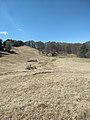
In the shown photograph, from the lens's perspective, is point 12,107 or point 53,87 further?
point 53,87

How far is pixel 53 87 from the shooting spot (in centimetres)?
1155

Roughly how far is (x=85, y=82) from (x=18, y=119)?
701 cm

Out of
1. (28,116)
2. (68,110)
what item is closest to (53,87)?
(68,110)

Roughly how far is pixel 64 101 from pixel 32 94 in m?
2.19

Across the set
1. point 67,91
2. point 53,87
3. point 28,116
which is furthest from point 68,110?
point 53,87

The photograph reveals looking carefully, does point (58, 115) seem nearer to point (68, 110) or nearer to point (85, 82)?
point (68, 110)

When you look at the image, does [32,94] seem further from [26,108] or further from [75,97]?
[75,97]

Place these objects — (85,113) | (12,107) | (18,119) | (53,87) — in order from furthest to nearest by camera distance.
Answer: (53,87)
(12,107)
(85,113)
(18,119)

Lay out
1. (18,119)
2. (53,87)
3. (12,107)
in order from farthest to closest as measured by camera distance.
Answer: (53,87)
(12,107)
(18,119)

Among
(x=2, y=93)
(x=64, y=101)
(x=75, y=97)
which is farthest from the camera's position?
Answer: (x=2, y=93)

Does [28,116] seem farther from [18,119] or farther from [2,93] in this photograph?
[2,93]

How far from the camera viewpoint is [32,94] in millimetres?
10195

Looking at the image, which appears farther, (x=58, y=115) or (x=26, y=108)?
(x=26, y=108)

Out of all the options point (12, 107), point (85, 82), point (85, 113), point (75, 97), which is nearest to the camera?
point (85, 113)
